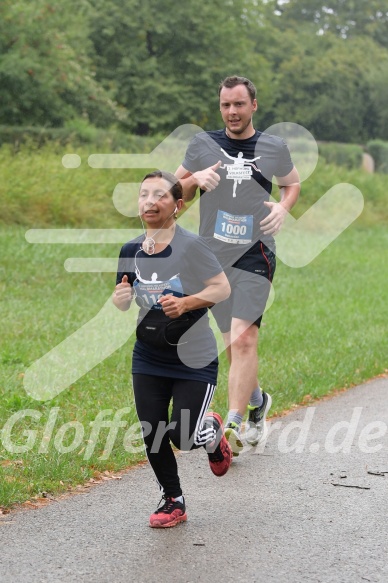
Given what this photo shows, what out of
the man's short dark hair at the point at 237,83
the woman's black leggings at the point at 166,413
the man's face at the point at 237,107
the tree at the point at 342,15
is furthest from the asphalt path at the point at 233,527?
the tree at the point at 342,15

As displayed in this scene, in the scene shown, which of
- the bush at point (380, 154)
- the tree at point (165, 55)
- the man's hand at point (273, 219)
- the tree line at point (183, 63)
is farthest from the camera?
the bush at point (380, 154)

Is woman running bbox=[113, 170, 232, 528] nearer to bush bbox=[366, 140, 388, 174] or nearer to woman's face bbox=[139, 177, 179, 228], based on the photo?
woman's face bbox=[139, 177, 179, 228]

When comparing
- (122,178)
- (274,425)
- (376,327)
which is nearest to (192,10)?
(122,178)

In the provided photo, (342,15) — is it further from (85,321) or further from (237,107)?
(237,107)

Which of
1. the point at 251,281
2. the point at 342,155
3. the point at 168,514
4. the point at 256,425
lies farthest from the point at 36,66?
the point at 168,514

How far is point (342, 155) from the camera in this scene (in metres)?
45.2

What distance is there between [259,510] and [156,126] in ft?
130

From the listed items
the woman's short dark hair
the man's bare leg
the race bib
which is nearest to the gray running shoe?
the man's bare leg

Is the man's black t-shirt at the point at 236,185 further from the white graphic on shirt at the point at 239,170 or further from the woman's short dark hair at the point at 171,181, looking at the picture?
the woman's short dark hair at the point at 171,181

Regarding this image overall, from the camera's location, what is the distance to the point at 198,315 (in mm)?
5129

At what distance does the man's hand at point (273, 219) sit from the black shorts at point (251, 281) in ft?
0.62

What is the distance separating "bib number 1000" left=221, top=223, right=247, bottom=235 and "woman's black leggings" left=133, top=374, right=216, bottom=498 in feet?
5.35

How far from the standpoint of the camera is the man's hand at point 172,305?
4855 mm

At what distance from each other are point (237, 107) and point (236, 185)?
18.2 inches
